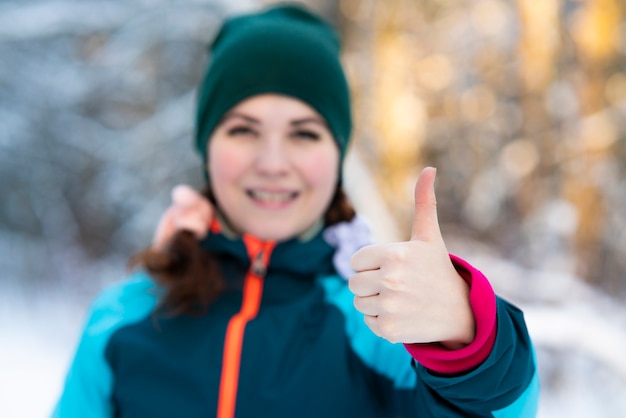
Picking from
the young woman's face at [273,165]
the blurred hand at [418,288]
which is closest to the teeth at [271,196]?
the young woman's face at [273,165]

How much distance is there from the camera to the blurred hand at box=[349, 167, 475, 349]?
24.6 inches

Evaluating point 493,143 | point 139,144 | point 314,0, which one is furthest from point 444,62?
point 139,144

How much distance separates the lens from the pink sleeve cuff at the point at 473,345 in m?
0.65

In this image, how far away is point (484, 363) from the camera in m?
0.65

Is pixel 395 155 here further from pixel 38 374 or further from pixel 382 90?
pixel 38 374

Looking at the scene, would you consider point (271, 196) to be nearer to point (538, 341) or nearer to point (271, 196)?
point (271, 196)

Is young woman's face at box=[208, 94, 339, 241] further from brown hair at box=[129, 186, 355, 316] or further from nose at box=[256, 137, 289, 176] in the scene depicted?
brown hair at box=[129, 186, 355, 316]

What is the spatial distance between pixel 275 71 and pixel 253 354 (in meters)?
0.62

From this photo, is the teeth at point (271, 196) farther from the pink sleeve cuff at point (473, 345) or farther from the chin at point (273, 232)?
the pink sleeve cuff at point (473, 345)

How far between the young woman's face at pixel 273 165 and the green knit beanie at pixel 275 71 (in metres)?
0.03

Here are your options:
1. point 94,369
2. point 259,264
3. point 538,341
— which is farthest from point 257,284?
point 538,341

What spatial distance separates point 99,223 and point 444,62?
3.85 meters

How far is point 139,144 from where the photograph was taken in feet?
15.8

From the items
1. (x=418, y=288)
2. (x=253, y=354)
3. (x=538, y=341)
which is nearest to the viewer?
(x=418, y=288)
